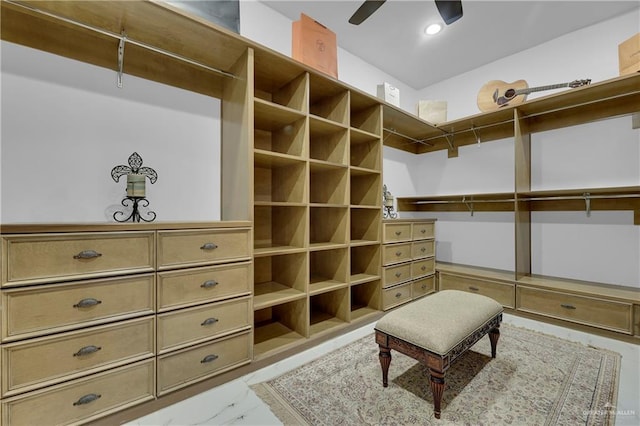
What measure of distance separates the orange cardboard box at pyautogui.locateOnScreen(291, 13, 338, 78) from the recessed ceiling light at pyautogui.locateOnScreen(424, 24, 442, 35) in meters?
1.16

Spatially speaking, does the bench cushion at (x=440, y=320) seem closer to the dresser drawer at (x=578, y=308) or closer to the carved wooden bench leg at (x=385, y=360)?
the carved wooden bench leg at (x=385, y=360)

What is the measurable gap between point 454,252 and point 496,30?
266 centimetres

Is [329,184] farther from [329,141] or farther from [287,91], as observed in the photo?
[287,91]

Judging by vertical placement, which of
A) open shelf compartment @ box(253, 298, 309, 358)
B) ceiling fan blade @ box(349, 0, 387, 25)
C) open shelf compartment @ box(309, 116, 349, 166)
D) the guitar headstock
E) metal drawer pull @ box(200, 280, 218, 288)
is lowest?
open shelf compartment @ box(253, 298, 309, 358)

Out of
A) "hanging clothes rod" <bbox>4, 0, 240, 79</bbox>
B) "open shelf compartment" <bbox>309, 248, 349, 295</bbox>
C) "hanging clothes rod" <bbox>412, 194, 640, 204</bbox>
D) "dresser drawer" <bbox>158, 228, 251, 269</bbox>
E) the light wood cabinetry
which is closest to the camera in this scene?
"hanging clothes rod" <bbox>4, 0, 240, 79</bbox>

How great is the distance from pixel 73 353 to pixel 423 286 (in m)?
3.13

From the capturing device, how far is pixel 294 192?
216cm

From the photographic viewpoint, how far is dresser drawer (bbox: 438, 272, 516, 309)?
109 inches

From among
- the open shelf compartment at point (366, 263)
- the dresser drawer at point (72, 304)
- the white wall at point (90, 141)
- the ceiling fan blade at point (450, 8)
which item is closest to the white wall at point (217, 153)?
the white wall at point (90, 141)

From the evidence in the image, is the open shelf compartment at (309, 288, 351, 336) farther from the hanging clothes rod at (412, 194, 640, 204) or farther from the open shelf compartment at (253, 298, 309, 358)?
the hanging clothes rod at (412, 194, 640, 204)

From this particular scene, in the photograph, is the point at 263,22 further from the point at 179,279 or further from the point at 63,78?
the point at 179,279

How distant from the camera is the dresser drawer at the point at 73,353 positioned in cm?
112

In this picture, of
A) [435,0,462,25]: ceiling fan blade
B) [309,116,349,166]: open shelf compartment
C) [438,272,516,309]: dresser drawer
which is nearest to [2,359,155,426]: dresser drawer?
[309,116,349,166]: open shelf compartment

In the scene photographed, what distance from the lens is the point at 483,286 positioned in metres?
2.95
